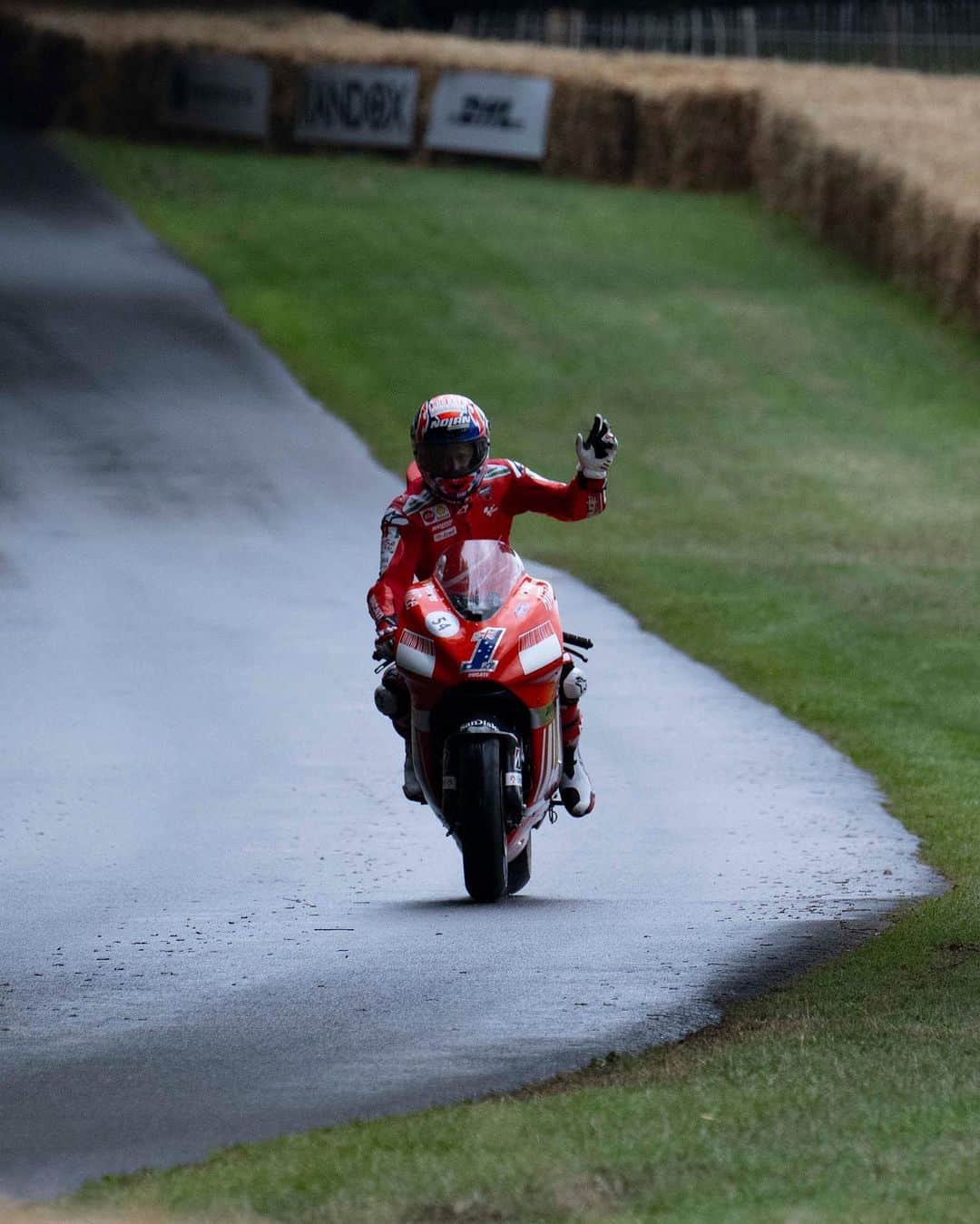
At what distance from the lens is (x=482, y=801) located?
9.01 m

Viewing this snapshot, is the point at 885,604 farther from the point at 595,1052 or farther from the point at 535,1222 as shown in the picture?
the point at 535,1222

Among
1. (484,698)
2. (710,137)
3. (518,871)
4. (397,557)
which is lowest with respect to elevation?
(710,137)

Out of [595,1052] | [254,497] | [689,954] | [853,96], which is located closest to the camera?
[595,1052]

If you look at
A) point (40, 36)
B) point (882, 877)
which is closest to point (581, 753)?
point (882, 877)

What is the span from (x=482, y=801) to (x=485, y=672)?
57cm

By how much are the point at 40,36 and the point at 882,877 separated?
3698 cm

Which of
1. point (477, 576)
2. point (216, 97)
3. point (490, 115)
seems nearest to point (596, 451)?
point (477, 576)

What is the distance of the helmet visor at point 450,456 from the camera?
956 cm

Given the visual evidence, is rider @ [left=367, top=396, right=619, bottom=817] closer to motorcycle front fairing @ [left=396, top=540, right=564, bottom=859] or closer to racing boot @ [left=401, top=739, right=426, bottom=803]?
racing boot @ [left=401, top=739, right=426, bottom=803]

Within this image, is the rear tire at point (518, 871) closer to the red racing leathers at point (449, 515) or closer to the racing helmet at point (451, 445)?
the red racing leathers at point (449, 515)

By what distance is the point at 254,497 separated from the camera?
70.4 ft

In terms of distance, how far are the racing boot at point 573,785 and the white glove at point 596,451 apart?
4.19 feet

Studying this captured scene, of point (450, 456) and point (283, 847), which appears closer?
point (450, 456)

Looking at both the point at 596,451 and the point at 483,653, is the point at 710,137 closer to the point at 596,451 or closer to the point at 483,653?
the point at 596,451
